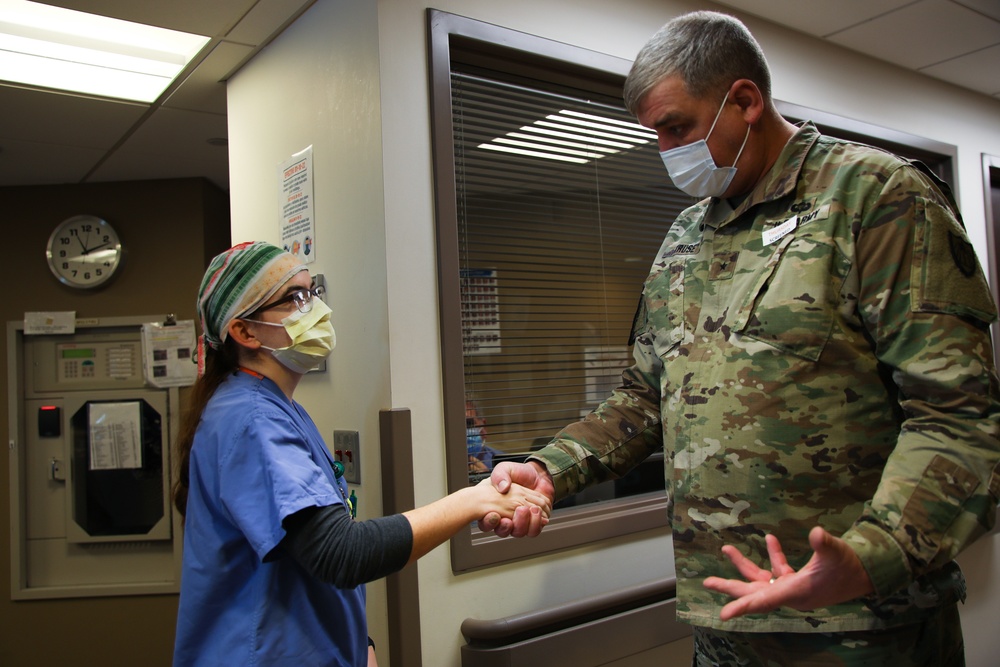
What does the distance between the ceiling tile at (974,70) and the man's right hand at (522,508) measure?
3.14 meters

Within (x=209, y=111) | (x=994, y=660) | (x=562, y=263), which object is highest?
(x=209, y=111)

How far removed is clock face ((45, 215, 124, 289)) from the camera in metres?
3.99

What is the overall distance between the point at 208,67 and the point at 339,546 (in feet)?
7.01

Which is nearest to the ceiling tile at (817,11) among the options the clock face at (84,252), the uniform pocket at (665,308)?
the uniform pocket at (665,308)

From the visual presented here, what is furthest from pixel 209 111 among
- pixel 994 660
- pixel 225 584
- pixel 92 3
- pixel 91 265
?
pixel 994 660

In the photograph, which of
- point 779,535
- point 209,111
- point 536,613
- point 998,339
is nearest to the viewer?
point 779,535

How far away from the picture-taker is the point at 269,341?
1470 millimetres

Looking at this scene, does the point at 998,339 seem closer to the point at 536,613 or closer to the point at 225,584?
the point at 536,613

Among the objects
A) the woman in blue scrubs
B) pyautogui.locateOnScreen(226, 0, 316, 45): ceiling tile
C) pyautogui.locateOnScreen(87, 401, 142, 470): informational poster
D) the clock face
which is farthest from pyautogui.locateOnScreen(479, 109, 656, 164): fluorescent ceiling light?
pyautogui.locateOnScreen(87, 401, 142, 470): informational poster

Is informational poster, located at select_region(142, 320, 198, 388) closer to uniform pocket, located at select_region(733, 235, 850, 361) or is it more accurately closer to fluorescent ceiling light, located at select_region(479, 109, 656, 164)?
fluorescent ceiling light, located at select_region(479, 109, 656, 164)

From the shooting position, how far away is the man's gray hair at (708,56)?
127cm

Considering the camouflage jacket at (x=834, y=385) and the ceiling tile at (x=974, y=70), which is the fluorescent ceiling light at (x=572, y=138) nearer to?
the camouflage jacket at (x=834, y=385)

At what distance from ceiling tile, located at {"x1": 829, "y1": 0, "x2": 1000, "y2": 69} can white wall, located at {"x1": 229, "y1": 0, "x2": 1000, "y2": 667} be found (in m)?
0.90

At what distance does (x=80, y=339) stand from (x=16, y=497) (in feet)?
3.02
